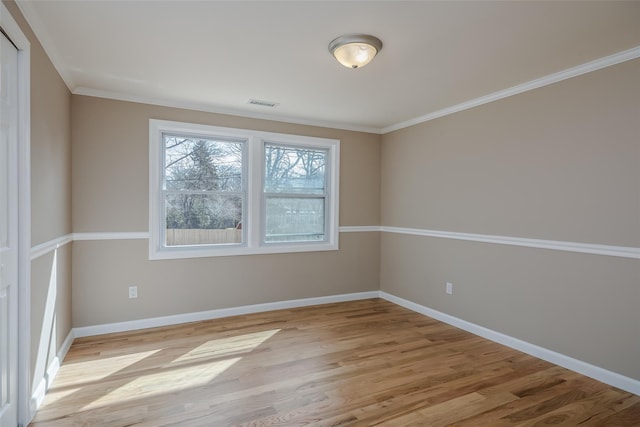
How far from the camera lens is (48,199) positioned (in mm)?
2432

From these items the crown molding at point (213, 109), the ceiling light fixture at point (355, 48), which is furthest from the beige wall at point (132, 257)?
the ceiling light fixture at point (355, 48)

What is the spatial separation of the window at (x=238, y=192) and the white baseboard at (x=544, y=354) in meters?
1.55

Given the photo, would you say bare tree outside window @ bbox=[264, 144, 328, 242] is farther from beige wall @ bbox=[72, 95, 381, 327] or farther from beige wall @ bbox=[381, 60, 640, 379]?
beige wall @ bbox=[381, 60, 640, 379]

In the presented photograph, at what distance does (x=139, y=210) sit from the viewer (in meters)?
3.50

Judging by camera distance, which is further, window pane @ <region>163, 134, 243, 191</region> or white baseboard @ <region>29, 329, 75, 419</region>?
window pane @ <region>163, 134, 243, 191</region>

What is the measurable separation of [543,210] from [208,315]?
338 cm

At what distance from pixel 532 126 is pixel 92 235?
407 cm

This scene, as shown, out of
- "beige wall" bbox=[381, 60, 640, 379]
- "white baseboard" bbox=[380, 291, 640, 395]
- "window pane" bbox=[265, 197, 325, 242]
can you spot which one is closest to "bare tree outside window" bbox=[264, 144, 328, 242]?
"window pane" bbox=[265, 197, 325, 242]

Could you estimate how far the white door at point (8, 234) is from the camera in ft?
5.69

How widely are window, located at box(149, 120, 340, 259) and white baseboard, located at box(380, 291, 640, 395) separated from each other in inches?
61.2

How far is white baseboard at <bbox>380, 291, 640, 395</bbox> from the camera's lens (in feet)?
7.94

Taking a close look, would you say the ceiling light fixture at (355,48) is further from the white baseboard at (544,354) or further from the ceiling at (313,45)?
the white baseboard at (544,354)

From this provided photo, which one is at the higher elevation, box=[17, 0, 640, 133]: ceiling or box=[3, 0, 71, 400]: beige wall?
box=[17, 0, 640, 133]: ceiling

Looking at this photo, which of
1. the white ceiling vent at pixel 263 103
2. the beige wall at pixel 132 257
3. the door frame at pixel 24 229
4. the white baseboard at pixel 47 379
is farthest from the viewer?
the white ceiling vent at pixel 263 103
